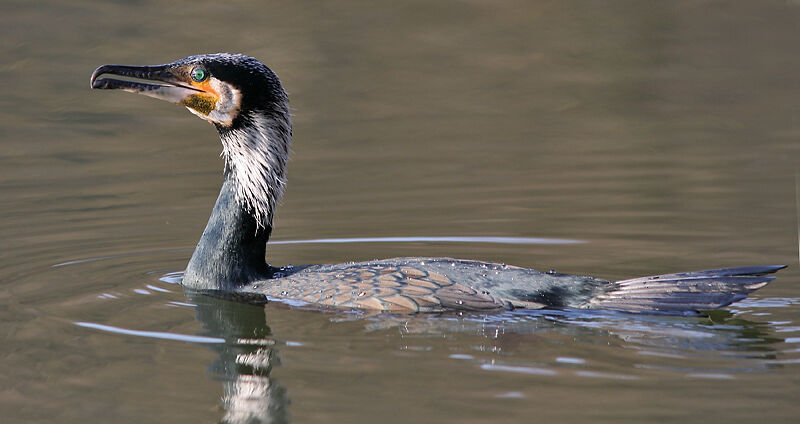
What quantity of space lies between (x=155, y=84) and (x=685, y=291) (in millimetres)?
3387

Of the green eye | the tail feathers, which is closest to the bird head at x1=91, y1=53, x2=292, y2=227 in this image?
the green eye

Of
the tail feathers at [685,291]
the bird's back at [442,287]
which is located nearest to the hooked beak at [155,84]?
the bird's back at [442,287]

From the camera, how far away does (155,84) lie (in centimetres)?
691

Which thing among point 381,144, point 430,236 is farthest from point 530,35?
point 430,236

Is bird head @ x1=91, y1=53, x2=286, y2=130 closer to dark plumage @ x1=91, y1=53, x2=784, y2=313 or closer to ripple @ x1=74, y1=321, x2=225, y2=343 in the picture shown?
dark plumage @ x1=91, y1=53, x2=784, y2=313

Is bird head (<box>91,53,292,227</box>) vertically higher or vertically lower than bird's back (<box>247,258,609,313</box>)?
higher

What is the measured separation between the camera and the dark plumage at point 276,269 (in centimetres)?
626

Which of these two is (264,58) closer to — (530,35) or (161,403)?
(530,35)

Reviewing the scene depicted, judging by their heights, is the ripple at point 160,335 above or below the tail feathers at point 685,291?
below

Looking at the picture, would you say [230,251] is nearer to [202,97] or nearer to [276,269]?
[276,269]

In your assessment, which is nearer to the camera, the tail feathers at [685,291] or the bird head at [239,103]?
the tail feathers at [685,291]

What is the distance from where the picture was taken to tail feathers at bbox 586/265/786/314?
19.8ft

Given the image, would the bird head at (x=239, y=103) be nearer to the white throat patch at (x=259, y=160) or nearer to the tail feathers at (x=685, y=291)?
the white throat patch at (x=259, y=160)

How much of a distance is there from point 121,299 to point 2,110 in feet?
24.3
